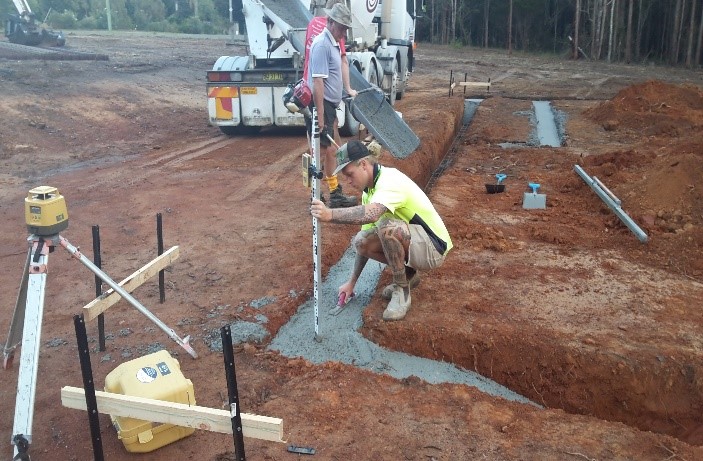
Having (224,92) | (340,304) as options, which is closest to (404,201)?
(340,304)

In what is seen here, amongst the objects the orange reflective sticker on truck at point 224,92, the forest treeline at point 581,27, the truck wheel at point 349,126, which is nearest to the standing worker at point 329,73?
the truck wheel at point 349,126

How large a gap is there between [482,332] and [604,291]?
1.34 meters

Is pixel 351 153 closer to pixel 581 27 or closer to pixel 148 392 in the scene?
pixel 148 392

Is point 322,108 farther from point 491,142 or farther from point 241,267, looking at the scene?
point 491,142

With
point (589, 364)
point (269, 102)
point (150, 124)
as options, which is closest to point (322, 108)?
point (589, 364)

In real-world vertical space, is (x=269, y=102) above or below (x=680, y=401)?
above

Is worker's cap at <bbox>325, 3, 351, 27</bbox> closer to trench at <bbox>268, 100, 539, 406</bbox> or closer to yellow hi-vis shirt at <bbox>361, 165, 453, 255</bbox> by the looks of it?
yellow hi-vis shirt at <bbox>361, 165, 453, 255</bbox>

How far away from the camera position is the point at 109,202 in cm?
742

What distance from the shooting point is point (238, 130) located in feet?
37.6

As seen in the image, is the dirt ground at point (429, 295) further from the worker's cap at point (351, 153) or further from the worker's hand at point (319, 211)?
the worker's cap at point (351, 153)

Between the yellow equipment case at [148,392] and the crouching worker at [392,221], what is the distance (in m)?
1.32

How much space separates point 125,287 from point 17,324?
2.01 feet

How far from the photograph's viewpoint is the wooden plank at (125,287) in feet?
11.7

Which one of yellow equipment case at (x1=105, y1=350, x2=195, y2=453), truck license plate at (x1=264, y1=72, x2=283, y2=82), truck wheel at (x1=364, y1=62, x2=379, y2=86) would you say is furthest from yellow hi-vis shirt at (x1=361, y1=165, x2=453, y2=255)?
truck wheel at (x1=364, y1=62, x2=379, y2=86)
